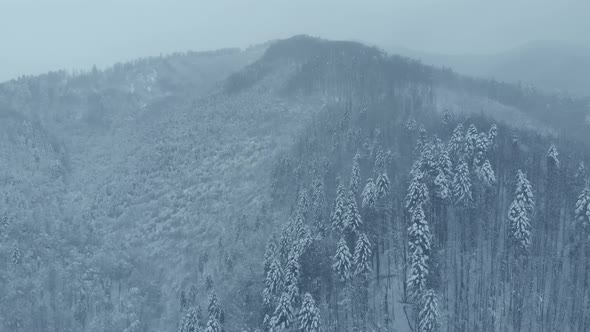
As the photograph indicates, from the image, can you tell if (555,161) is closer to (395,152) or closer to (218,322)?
(395,152)

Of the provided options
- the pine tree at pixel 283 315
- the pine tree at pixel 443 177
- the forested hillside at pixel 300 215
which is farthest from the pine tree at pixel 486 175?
the pine tree at pixel 283 315

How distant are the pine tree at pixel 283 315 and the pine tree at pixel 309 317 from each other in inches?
77.9

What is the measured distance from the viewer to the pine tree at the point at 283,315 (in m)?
52.5

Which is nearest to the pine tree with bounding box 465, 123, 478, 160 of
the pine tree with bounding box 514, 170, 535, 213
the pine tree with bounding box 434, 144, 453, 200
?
the pine tree with bounding box 434, 144, 453, 200

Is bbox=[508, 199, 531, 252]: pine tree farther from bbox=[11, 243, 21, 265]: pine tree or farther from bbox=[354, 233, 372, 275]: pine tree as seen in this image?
bbox=[11, 243, 21, 265]: pine tree

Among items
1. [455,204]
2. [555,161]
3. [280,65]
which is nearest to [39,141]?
[280,65]

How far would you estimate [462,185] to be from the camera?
200 feet

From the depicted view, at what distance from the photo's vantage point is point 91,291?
7700 cm

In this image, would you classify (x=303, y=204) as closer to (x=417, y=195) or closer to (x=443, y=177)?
(x=417, y=195)

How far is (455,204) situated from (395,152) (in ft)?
66.9

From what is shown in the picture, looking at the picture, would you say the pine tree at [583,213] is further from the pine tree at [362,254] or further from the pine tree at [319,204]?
the pine tree at [319,204]

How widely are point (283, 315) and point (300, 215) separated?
1304 cm

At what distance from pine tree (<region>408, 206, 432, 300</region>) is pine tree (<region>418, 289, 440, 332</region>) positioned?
1.44 m

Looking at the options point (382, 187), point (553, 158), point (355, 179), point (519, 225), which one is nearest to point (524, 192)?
point (519, 225)
